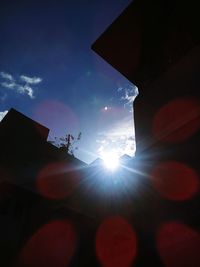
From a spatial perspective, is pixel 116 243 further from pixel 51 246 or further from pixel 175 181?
pixel 51 246

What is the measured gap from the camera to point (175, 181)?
3881 millimetres

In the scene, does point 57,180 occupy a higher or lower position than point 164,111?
higher

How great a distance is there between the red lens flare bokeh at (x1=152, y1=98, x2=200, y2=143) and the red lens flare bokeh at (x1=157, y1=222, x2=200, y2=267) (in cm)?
148

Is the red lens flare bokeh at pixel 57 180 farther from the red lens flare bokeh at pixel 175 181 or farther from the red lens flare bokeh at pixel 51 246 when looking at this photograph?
the red lens flare bokeh at pixel 175 181

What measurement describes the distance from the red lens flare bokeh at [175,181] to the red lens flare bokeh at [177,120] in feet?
1.56

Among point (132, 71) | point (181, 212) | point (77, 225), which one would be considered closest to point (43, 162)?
point (77, 225)

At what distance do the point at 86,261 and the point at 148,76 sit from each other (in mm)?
4317

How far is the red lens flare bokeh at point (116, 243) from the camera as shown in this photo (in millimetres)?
3857

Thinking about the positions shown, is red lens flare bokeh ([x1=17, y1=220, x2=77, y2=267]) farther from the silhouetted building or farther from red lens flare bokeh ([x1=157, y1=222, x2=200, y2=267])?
red lens flare bokeh ([x1=157, y1=222, x2=200, y2=267])

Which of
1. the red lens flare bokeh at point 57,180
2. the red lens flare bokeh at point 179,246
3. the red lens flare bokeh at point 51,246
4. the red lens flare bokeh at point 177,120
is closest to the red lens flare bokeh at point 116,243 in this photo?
the red lens flare bokeh at point 179,246

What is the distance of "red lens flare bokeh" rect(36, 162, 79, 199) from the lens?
8.48 metres

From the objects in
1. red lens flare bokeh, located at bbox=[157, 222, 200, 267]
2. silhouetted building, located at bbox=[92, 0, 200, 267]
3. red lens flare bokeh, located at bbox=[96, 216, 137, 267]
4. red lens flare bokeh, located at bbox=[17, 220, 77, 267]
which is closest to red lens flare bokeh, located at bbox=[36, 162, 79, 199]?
red lens flare bokeh, located at bbox=[17, 220, 77, 267]

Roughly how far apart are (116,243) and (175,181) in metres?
1.77

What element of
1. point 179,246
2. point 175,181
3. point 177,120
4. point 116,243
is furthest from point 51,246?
point 177,120
